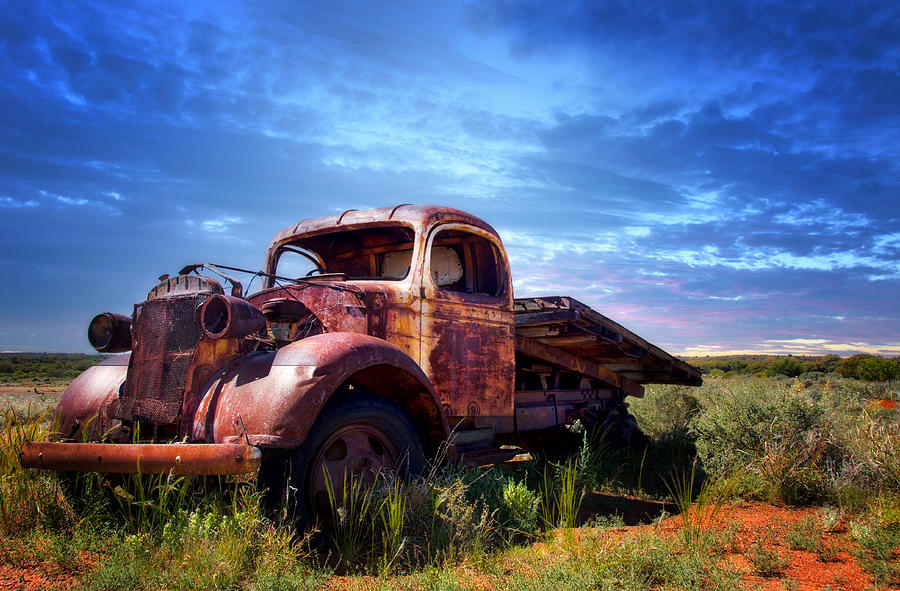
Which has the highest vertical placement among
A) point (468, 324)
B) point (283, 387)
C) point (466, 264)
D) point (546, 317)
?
point (466, 264)

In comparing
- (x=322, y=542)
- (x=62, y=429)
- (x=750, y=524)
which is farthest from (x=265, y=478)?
(x=750, y=524)

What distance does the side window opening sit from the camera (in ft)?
18.1

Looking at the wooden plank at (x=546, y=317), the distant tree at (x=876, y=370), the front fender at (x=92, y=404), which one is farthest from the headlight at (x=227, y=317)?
the distant tree at (x=876, y=370)

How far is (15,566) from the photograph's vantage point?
3.16 metres

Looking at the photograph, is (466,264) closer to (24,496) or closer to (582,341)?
(582,341)

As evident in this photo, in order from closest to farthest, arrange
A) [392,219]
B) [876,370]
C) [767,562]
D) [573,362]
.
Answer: [767,562] → [392,219] → [573,362] → [876,370]

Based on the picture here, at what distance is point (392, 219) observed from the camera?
498 cm

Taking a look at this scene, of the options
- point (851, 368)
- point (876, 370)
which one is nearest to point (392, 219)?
point (876, 370)

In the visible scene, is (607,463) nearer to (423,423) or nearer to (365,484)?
(423,423)

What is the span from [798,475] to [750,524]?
3.84ft

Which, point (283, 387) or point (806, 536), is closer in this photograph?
point (283, 387)

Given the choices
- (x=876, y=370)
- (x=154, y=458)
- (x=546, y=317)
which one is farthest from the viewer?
(x=876, y=370)

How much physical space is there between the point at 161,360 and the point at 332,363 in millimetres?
1155

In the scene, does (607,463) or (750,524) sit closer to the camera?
(750,524)
